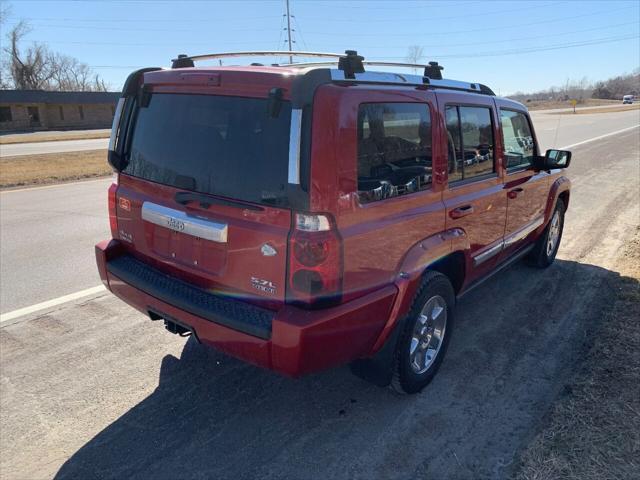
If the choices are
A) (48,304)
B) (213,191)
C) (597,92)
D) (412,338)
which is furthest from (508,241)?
(597,92)

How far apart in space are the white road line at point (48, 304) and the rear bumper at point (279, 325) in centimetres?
199

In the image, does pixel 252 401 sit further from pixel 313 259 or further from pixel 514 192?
pixel 514 192

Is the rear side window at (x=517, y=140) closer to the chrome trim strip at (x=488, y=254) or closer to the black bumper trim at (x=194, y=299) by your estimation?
the chrome trim strip at (x=488, y=254)

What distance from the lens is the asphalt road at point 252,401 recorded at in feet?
8.72

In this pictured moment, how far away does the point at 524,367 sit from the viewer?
359 cm

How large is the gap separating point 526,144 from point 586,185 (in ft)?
22.4

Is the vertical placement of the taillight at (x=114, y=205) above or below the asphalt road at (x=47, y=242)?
above

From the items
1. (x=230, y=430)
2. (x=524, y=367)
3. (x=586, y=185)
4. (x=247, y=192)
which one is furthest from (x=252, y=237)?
(x=586, y=185)

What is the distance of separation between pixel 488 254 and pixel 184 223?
2.55 metres

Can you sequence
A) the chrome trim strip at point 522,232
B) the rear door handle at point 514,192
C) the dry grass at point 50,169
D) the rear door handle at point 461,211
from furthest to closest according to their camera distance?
the dry grass at point 50,169 → the chrome trim strip at point 522,232 → the rear door handle at point 514,192 → the rear door handle at point 461,211

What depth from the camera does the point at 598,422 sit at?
9.60 ft

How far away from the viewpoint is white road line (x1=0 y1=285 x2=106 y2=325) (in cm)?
432

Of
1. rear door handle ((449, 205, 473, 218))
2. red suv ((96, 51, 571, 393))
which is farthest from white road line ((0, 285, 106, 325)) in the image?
rear door handle ((449, 205, 473, 218))

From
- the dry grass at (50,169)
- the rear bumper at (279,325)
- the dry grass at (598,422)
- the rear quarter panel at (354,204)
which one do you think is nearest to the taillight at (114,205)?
the rear bumper at (279,325)
